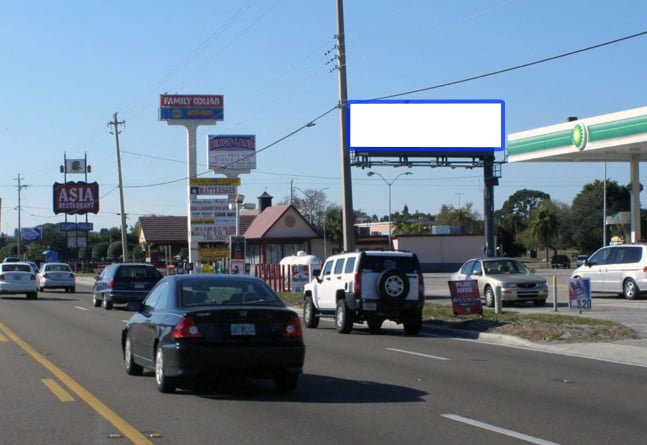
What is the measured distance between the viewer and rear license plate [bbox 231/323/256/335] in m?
11.2

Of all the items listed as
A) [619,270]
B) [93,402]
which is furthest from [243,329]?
[619,270]

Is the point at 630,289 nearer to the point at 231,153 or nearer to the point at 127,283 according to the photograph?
the point at 127,283

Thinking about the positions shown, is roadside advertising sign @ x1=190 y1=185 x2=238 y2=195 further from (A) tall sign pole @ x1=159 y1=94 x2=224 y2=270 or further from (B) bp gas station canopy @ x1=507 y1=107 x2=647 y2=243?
(B) bp gas station canopy @ x1=507 y1=107 x2=647 y2=243

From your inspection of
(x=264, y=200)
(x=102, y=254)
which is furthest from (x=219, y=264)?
(x=102, y=254)

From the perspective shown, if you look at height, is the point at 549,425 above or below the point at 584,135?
below

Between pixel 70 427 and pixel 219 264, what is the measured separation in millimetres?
41504

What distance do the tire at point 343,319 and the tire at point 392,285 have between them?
1.03 metres

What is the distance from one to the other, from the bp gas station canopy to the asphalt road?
2107 centimetres

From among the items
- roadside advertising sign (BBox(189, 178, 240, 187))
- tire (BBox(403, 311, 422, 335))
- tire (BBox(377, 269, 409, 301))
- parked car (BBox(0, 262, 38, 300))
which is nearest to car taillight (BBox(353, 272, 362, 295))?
tire (BBox(377, 269, 409, 301))

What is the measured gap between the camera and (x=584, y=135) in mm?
39062

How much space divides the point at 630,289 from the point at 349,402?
20677 millimetres

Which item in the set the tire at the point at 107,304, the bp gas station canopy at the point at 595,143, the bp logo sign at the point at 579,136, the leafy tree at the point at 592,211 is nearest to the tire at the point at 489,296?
the bp gas station canopy at the point at 595,143

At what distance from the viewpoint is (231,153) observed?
63125 millimetres

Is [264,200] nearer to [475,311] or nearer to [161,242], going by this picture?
[161,242]
